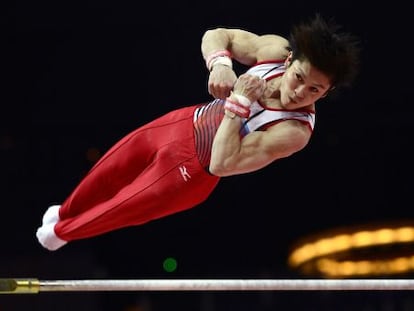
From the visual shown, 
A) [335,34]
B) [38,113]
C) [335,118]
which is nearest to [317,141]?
[335,118]

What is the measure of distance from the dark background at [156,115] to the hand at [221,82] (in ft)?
8.65

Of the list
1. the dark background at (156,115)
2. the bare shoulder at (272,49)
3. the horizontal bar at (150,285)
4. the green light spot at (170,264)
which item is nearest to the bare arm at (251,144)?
the bare shoulder at (272,49)

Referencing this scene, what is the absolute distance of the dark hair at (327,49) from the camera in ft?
10.5

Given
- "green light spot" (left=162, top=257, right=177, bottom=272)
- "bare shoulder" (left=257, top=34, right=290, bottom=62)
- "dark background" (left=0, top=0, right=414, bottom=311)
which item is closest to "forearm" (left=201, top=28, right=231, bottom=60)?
"bare shoulder" (left=257, top=34, right=290, bottom=62)

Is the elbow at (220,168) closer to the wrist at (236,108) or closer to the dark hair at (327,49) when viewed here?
the wrist at (236,108)

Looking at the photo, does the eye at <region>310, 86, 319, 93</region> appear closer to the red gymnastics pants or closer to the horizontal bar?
the red gymnastics pants

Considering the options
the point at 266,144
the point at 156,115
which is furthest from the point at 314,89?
the point at 156,115

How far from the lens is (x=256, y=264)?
22.1 feet

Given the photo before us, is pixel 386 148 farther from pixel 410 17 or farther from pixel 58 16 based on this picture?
pixel 58 16

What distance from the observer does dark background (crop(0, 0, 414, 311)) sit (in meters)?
6.03

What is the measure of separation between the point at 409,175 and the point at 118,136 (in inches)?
80.1

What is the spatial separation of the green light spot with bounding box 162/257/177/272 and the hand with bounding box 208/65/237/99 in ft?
11.7

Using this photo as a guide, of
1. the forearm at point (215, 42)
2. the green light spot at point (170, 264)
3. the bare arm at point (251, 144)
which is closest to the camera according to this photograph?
the bare arm at point (251, 144)

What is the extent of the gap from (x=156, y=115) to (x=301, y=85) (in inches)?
129
